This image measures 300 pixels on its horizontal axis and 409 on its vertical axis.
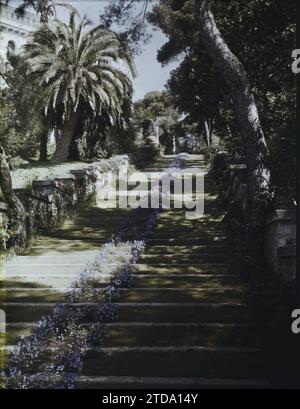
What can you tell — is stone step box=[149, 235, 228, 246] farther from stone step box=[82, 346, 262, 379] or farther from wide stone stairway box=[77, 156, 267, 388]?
stone step box=[82, 346, 262, 379]

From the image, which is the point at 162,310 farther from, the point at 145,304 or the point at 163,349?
the point at 163,349

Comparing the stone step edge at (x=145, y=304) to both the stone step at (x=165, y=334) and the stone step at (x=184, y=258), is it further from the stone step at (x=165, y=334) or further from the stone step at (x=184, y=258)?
the stone step at (x=184, y=258)

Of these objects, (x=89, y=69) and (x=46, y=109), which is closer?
(x=46, y=109)

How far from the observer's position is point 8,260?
30.7 ft

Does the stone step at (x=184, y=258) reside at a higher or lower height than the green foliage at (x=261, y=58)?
lower

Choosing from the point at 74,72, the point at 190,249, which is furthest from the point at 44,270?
the point at 74,72

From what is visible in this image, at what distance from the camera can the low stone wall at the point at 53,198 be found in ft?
34.8

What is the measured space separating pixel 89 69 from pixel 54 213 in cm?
1419

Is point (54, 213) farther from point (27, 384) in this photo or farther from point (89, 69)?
point (89, 69)

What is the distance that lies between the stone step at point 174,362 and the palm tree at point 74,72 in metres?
18.6

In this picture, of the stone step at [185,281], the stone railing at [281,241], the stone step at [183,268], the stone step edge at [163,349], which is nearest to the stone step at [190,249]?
the stone step at [183,268]

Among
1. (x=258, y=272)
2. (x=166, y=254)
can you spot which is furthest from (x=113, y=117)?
(x=258, y=272)

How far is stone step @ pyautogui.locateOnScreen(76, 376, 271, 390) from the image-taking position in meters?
5.04

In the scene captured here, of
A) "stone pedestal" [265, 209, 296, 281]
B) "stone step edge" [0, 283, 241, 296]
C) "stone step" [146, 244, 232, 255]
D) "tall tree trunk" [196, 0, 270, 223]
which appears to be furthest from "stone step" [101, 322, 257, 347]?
"stone step" [146, 244, 232, 255]
